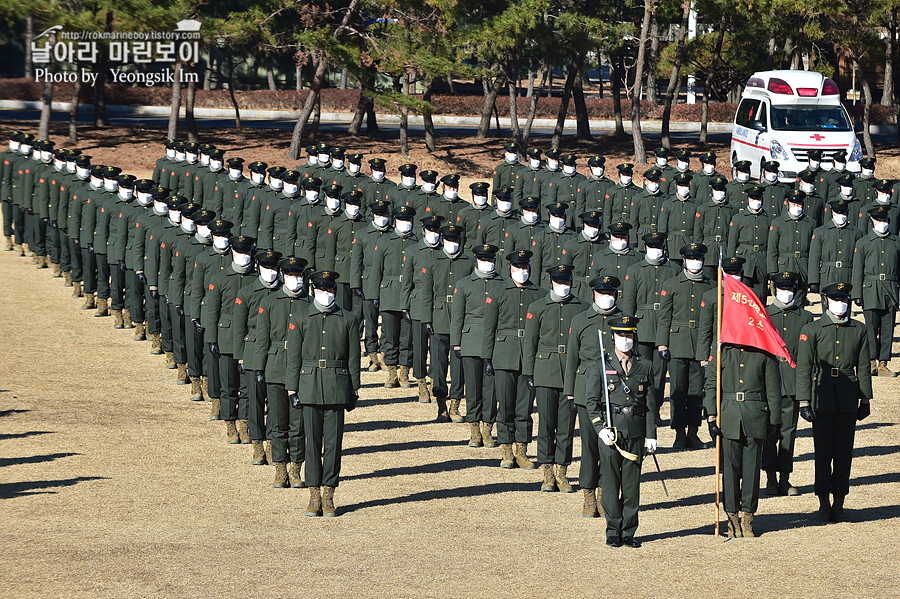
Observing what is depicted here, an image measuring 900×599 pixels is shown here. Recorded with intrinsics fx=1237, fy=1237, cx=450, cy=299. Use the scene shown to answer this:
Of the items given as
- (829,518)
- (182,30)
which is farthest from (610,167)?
(829,518)

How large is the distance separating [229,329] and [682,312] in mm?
4505

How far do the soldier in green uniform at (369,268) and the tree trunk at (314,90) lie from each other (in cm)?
1900

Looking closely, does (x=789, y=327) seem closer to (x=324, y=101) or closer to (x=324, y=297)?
(x=324, y=297)

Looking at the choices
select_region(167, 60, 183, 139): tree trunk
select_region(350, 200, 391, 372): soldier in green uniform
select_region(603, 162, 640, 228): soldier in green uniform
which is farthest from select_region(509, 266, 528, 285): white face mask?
select_region(167, 60, 183, 139): tree trunk

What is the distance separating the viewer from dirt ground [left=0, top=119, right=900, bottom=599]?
8.63 meters

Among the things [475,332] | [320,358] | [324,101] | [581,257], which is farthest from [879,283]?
[324,101]

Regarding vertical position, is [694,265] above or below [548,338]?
above

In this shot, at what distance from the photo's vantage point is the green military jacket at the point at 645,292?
12.8 m

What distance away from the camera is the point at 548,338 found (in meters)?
10.9

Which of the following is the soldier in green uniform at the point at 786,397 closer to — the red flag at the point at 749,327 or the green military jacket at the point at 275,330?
the red flag at the point at 749,327

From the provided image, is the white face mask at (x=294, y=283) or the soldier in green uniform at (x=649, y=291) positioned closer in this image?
the white face mask at (x=294, y=283)

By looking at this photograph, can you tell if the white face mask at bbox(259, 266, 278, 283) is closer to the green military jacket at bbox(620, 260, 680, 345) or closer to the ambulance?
the green military jacket at bbox(620, 260, 680, 345)

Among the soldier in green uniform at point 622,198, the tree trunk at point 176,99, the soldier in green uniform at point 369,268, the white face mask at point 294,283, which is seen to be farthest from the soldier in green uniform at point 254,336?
the tree trunk at point 176,99

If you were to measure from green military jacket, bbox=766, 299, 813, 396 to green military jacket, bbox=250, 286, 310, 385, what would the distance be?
4253mm
